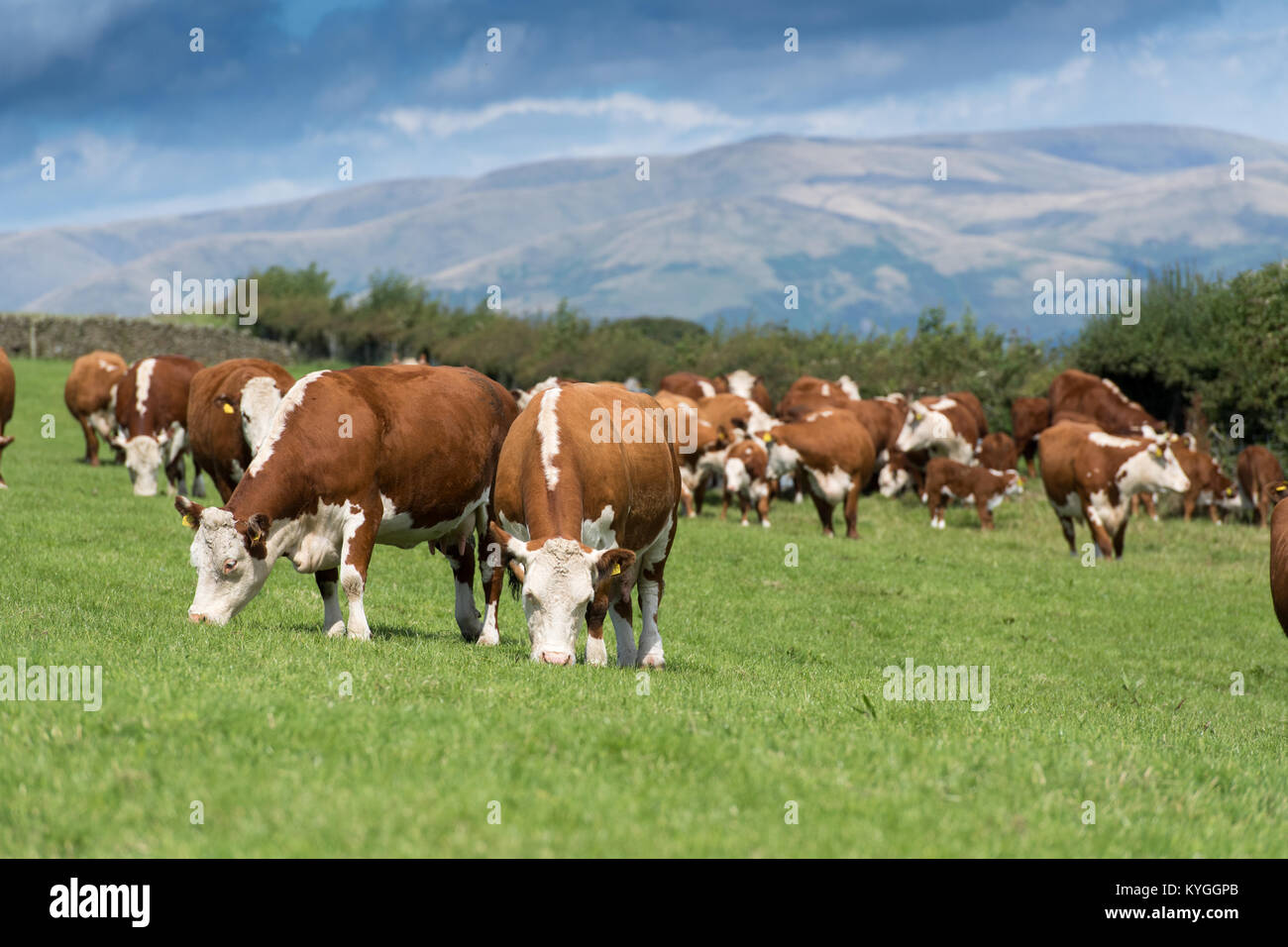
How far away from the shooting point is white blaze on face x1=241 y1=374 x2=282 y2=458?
17672 mm

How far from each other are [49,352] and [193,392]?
55663 millimetres

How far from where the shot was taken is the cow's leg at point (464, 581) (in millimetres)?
12555

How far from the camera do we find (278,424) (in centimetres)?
1080

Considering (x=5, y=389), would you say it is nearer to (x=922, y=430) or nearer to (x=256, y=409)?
(x=256, y=409)

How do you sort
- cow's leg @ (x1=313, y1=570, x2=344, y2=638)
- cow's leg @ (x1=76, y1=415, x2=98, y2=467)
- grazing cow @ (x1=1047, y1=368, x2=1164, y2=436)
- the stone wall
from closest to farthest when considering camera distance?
1. cow's leg @ (x1=313, y1=570, x2=344, y2=638)
2. cow's leg @ (x1=76, y1=415, x2=98, y2=467)
3. grazing cow @ (x1=1047, y1=368, x2=1164, y2=436)
4. the stone wall

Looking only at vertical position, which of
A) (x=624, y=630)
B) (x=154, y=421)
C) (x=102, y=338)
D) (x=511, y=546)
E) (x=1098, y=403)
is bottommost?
(x=624, y=630)

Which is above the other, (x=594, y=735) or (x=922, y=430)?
(x=922, y=430)

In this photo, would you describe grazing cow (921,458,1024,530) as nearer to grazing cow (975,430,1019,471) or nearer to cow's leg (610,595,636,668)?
grazing cow (975,430,1019,471)

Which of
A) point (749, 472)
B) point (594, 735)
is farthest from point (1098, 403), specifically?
point (594, 735)

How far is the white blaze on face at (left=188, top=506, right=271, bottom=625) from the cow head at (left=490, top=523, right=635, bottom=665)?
2307 mm

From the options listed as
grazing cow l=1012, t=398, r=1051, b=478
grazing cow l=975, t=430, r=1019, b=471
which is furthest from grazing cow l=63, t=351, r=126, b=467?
grazing cow l=1012, t=398, r=1051, b=478

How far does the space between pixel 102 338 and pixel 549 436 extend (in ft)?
219

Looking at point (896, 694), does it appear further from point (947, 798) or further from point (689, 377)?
point (689, 377)

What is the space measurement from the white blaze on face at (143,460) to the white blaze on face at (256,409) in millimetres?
7617
